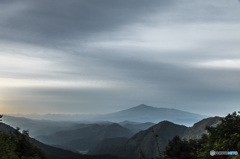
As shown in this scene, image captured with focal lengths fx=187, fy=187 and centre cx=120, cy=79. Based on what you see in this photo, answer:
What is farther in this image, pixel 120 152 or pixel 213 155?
pixel 120 152

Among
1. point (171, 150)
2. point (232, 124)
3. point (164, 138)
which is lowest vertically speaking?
point (164, 138)

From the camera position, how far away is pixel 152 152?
102188 millimetres

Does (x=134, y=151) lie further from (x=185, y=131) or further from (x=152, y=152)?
(x=185, y=131)

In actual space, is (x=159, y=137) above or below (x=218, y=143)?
below

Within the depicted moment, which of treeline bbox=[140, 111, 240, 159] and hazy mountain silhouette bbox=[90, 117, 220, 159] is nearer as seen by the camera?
treeline bbox=[140, 111, 240, 159]

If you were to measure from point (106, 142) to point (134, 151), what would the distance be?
56.0m

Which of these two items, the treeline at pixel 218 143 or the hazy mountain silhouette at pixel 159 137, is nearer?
the treeline at pixel 218 143

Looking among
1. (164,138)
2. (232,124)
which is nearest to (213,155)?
(232,124)

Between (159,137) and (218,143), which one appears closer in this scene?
(218,143)


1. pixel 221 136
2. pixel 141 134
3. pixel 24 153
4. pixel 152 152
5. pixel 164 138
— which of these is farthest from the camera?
pixel 141 134

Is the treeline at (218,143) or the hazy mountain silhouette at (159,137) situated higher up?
the treeline at (218,143)

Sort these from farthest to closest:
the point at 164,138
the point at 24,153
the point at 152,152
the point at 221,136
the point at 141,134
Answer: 1. the point at 141,134
2. the point at 164,138
3. the point at 152,152
4. the point at 24,153
5. the point at 221,136

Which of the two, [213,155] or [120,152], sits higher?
[213,155]

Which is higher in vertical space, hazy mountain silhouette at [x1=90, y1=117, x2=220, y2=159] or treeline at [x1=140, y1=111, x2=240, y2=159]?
treeline at [x1=140, y1=111, x2=240, y2=159]
